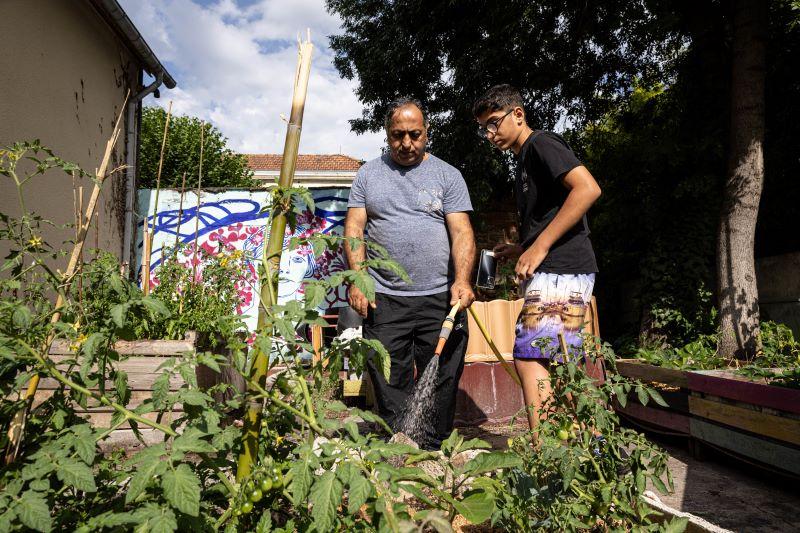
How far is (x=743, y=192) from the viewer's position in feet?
16.3

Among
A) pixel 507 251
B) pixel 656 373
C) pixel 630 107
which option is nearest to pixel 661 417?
pixel 656 373

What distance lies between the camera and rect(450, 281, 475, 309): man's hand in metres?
2.89

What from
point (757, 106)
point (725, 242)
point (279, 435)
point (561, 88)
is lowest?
point (279, 435)

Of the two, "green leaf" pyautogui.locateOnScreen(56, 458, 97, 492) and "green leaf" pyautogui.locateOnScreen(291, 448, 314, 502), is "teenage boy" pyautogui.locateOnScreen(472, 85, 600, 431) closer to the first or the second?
"green leaf" pyautogui.locateOnScreen(291, 448, 314, 502)

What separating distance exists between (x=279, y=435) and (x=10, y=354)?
23.1 inches

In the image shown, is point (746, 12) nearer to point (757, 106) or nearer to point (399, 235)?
point (757, 106)

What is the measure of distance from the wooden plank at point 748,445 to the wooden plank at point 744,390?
190 millimetres

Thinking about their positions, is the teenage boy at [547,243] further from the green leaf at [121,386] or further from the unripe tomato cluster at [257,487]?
the green leaf at [121,386]

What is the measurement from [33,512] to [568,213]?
2016 mm

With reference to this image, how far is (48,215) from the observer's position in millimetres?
5203

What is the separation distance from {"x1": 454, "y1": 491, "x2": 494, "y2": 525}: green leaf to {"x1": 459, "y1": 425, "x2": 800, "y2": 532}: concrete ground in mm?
1576

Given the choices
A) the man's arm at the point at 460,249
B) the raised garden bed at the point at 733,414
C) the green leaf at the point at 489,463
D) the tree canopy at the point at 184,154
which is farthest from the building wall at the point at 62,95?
the tree canopy at the point at 184,154

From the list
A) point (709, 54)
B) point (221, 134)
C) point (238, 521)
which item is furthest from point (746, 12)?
point (221, 134)

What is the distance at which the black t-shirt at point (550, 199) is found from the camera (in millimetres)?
2389
